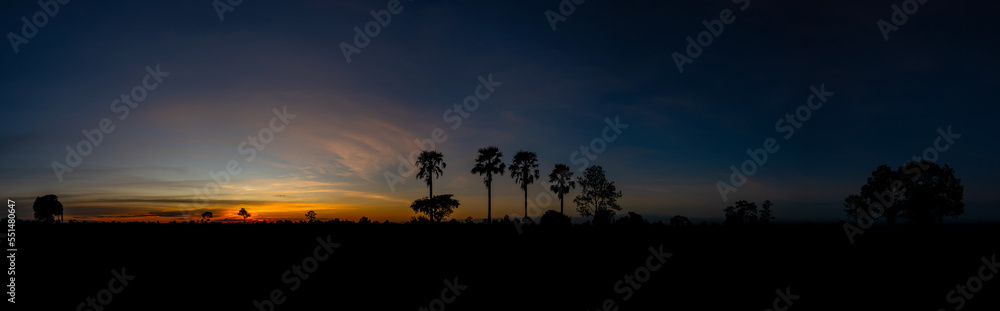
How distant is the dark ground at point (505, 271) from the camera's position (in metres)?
14.9

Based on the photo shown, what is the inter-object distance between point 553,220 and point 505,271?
2589 centimetres

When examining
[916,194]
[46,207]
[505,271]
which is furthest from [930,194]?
[46,207]

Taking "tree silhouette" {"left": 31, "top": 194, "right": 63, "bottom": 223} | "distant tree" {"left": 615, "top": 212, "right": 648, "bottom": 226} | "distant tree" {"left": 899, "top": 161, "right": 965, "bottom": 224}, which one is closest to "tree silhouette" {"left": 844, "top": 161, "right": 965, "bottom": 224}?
"distant tree" {"left": 899, "top": 161, "right": 965, "bottom": 224}

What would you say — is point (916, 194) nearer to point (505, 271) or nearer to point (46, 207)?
point (505, 271)

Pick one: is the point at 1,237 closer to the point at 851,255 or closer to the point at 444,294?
the point at 444,294

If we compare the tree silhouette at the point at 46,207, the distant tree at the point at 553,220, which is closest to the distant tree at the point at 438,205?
the distant tree at the point at 553,220

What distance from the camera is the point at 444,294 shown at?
615 inches

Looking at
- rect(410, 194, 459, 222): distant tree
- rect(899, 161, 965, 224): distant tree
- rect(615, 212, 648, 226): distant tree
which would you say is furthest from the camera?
rect(410, 194, 459, 222): distant tree

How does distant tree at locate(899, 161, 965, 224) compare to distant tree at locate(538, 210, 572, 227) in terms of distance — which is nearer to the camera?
distant tree at locate(538, 210, 572, 227)

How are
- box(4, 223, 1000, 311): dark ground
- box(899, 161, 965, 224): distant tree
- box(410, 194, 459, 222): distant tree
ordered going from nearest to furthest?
box(4, 223, 1000, 311): dark ground → box(899, 161, 965, 224): distant tree → box(410, 194, 459, 222): distant tree

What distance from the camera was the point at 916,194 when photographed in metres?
61.9

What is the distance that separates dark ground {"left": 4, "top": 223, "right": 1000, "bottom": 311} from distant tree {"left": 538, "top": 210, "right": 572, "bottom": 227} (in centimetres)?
1419

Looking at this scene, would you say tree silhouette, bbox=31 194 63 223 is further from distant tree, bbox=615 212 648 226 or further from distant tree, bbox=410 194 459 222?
distant tree, bbox=615 212 648 226

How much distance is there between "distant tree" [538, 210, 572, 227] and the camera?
139 feet
